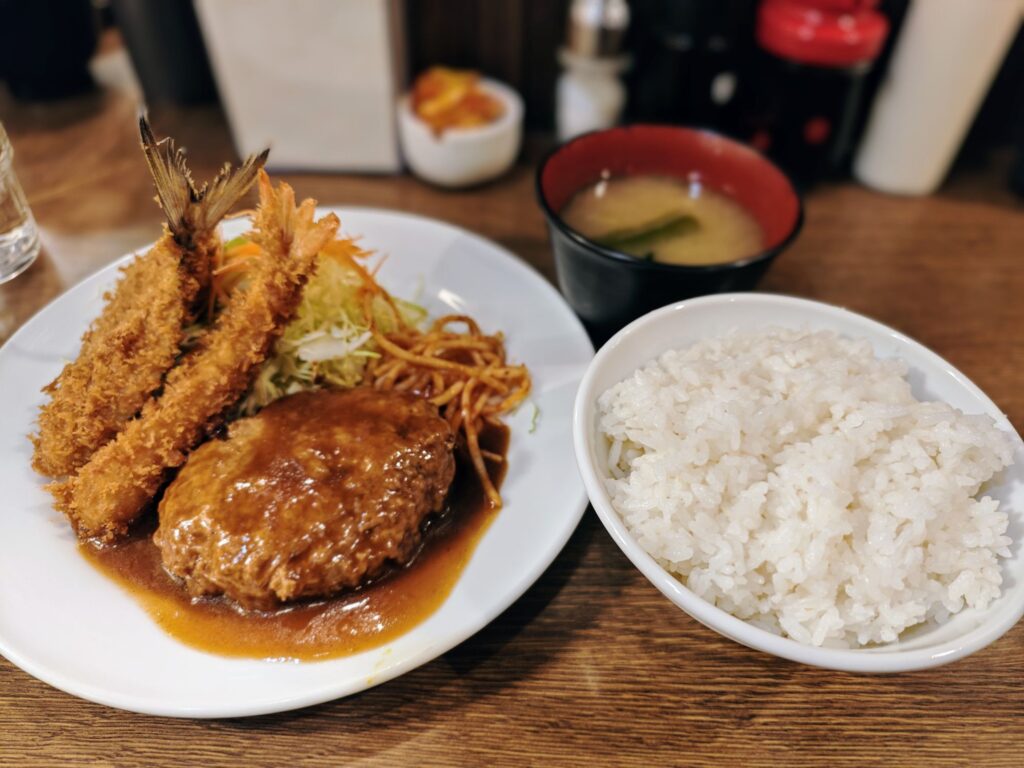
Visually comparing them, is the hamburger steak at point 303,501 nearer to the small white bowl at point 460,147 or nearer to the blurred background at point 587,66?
the small white bowl at point 460,147

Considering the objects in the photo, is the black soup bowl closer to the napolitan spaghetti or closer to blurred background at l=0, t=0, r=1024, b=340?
the napolitan spaghetti

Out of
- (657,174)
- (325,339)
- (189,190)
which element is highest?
(189,190)

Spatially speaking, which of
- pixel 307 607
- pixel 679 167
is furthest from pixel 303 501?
pixel 679 167

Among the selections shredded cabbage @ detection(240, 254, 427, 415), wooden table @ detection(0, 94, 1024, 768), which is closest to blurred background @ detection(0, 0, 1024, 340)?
shredded cabbage @ detection(240, 254, 427, 415)

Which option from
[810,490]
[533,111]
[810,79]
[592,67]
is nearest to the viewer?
[810,490]

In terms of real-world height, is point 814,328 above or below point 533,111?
above

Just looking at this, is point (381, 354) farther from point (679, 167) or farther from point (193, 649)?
point (679, 167)

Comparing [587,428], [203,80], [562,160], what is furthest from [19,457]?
[203,80]

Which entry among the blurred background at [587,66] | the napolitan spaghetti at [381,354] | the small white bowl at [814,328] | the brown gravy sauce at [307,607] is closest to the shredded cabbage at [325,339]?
the napolitan spaghetti at [381,354]
